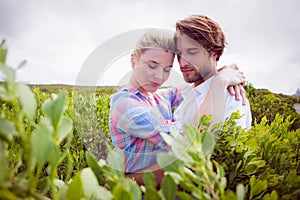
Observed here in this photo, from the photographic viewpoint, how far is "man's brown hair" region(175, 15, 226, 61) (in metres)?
2.04

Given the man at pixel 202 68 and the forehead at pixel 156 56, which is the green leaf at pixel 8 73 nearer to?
the forehead at pixel 156 56

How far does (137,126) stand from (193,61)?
60 centimetres

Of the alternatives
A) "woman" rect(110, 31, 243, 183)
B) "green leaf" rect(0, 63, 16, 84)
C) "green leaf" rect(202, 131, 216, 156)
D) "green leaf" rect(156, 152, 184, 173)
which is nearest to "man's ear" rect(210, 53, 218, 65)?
"woman" rect(110, 31, 243, 183)

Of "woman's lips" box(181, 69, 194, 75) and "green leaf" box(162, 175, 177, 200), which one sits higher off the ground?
"woman's lips" box(181, 69, 194, 75)

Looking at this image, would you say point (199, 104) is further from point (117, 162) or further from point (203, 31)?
point (117, 162)

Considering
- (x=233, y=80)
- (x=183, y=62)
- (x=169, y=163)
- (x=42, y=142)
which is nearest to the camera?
(x=42, y=142)

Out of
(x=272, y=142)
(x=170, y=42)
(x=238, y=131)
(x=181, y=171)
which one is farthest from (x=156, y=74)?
(x=181, y=171)

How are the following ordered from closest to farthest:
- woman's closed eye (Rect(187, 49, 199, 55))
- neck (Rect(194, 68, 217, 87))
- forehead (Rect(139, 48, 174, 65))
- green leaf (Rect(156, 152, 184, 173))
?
green leaf (Rect(156, 152, 184, 173))
forehead (Rect(139, 48, 174, 65))
woman's closed eye (Rect(187, 49, 199, 55))
neck (Rect(194, 68, 217, 87))

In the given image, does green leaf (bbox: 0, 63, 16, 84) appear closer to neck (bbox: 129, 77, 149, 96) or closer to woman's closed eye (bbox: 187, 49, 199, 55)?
neck (bbox: 129, 77, 149, 96)

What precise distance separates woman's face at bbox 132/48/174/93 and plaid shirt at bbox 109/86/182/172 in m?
0.18

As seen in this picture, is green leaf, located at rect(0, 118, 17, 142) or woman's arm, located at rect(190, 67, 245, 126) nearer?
green leaf, located at rect(0, 118, 17, 142)

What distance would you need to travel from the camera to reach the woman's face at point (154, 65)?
160 cm

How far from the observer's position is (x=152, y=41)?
164 cm

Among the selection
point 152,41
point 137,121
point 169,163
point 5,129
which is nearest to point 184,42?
point 152,41
